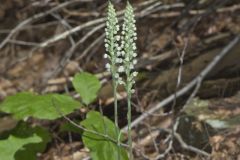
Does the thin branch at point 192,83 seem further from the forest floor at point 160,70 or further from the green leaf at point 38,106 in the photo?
the green leaf at point 38,106

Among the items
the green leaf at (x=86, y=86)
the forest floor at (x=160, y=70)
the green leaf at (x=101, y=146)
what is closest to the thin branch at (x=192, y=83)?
the forest floor at (x=160, y=70)

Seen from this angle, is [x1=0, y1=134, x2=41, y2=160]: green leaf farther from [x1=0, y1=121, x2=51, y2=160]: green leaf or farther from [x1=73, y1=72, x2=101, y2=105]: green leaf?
[x1=73, y1=72, x2=101, y2=105]: green leaf

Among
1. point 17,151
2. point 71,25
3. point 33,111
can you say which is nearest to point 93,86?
point 33,111

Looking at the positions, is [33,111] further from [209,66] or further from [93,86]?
[209,66]

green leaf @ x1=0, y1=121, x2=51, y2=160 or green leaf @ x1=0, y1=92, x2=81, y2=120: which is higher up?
green leaf @ x1=0, y1=92, x2=81, y2=120

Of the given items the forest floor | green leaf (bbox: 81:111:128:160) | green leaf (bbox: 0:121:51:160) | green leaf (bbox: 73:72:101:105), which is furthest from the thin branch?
green leaf (bbox: 81:111:128:160)

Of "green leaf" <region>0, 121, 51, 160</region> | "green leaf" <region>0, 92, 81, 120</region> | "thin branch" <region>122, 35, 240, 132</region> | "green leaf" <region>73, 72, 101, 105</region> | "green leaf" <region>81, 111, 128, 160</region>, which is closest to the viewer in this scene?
"green leaf" <region>81, 111, 128, 160</region>
